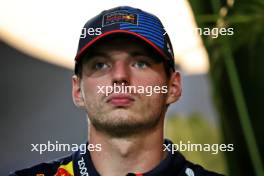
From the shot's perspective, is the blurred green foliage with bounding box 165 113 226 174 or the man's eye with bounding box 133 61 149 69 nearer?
the man's eye with bounding box 133 61 149 69

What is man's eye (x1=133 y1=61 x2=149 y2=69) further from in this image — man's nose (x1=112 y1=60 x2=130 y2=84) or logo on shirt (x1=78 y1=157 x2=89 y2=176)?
logo on shirt (x1=78 y1=157 x2=89 y2=176)

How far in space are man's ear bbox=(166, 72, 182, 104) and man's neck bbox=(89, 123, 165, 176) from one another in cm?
5

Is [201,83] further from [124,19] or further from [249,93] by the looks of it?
[124,19]

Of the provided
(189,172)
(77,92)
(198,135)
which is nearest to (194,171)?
(189,172)

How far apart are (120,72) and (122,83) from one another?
2 cm

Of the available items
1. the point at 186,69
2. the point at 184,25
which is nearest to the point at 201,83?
the point at 186,69

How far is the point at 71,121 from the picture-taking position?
1541 mm

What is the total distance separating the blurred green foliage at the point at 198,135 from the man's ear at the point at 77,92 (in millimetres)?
255

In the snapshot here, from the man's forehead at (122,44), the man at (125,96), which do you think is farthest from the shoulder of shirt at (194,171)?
the man's forehead at (122,44)

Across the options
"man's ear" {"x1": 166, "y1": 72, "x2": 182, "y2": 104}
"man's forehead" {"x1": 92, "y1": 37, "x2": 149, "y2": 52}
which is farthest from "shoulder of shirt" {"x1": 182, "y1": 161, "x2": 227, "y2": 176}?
"man's forehead" {"x1": 92, "y1": 37, "x2": 149, "y2": 52}

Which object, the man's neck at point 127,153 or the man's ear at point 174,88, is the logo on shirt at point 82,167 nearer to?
the man's neck at point 127,153

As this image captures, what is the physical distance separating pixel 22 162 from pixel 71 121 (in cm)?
19

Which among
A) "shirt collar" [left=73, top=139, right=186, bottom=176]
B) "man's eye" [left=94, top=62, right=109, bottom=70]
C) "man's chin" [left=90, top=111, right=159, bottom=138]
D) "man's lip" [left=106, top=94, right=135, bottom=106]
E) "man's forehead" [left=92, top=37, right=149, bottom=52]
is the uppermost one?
"man's forehead" [left=92, top=37, right=149, bottom=52]

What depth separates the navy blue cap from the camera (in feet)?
3.74
